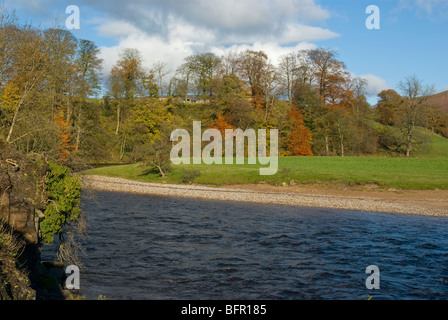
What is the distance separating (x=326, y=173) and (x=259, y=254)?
2314 centimetres

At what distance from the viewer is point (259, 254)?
52.9 feet

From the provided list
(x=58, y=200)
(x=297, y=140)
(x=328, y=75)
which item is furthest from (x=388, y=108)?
(x=58, y=200)

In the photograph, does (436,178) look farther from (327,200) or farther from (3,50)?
(3,50)

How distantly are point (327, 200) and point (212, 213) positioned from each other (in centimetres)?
1022

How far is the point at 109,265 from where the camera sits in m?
13.7

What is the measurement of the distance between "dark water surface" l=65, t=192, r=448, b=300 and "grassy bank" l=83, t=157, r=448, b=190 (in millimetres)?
9224

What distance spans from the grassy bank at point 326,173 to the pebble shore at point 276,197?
110 inches

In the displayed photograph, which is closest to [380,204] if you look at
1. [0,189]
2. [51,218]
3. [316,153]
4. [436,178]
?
[436,178]

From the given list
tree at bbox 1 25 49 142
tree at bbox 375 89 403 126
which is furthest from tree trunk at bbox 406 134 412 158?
tree at bbox 1 25 49 142

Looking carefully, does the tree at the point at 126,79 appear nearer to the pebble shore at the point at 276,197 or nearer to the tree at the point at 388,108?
the pebble shore at the point at 276,197

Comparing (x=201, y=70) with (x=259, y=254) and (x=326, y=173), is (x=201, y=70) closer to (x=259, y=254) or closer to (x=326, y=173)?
(x=326, y=173)

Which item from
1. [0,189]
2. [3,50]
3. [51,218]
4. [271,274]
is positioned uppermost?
[3,50]

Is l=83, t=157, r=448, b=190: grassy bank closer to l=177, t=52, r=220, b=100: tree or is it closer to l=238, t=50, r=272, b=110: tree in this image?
l=238, t=50, r=272, b=110: tree

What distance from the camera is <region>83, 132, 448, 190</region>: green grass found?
34.2 metres
